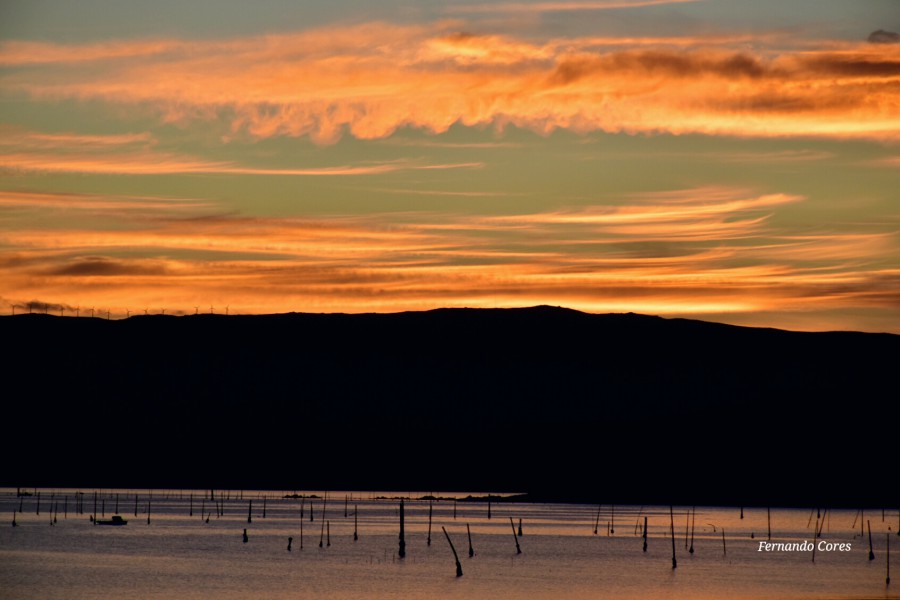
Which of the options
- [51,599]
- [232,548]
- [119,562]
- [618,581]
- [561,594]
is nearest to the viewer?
[51,599]

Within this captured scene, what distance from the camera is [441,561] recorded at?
153m

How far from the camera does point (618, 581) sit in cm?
13338

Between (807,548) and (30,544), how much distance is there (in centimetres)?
9206

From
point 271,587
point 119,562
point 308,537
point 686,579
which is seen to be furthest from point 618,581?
point 308,537

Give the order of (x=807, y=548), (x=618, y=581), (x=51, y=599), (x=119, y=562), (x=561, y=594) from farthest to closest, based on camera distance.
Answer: (x=807, y=548) < (x=119, y=562) < (x=618, y=581) < (x=561, y=594) < (x=51, y=599)

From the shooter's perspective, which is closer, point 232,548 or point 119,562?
point 119,562

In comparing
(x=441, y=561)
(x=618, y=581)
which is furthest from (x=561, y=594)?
(x=441, y=561)

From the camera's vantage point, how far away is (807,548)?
7126 inches

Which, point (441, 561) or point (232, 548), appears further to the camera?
point (232, 548)

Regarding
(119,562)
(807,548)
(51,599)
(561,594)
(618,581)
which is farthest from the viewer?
(807,548)

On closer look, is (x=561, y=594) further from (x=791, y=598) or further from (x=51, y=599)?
(x=51, y=599)

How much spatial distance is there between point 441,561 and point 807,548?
52.7 metres

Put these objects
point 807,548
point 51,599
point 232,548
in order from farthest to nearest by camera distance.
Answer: point 807,548
point 232,548
point 51,599

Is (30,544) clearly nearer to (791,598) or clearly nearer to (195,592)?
(195,592)
